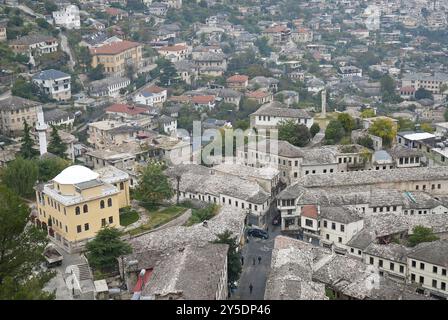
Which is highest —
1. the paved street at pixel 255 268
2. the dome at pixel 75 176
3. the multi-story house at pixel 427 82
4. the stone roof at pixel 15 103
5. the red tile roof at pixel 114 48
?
the red tile roof at pixel 114 48

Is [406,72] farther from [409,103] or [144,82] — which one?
[144,82]

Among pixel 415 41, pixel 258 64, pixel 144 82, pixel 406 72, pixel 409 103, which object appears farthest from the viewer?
pixel 415 41

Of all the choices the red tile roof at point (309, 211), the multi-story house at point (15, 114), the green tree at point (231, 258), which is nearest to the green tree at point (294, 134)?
the red tile roof at point (309, 211)

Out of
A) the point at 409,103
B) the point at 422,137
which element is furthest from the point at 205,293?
the point at 409,103

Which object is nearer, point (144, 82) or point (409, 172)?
point (409, 172)

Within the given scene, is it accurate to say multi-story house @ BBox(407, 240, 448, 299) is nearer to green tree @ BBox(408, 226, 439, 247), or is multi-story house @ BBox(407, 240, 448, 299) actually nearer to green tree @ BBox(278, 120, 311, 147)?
green tree @ BBox(408, 226, 439, 247)

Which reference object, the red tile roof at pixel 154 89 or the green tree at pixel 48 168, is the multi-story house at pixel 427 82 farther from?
the green tree at pixel 48 168
